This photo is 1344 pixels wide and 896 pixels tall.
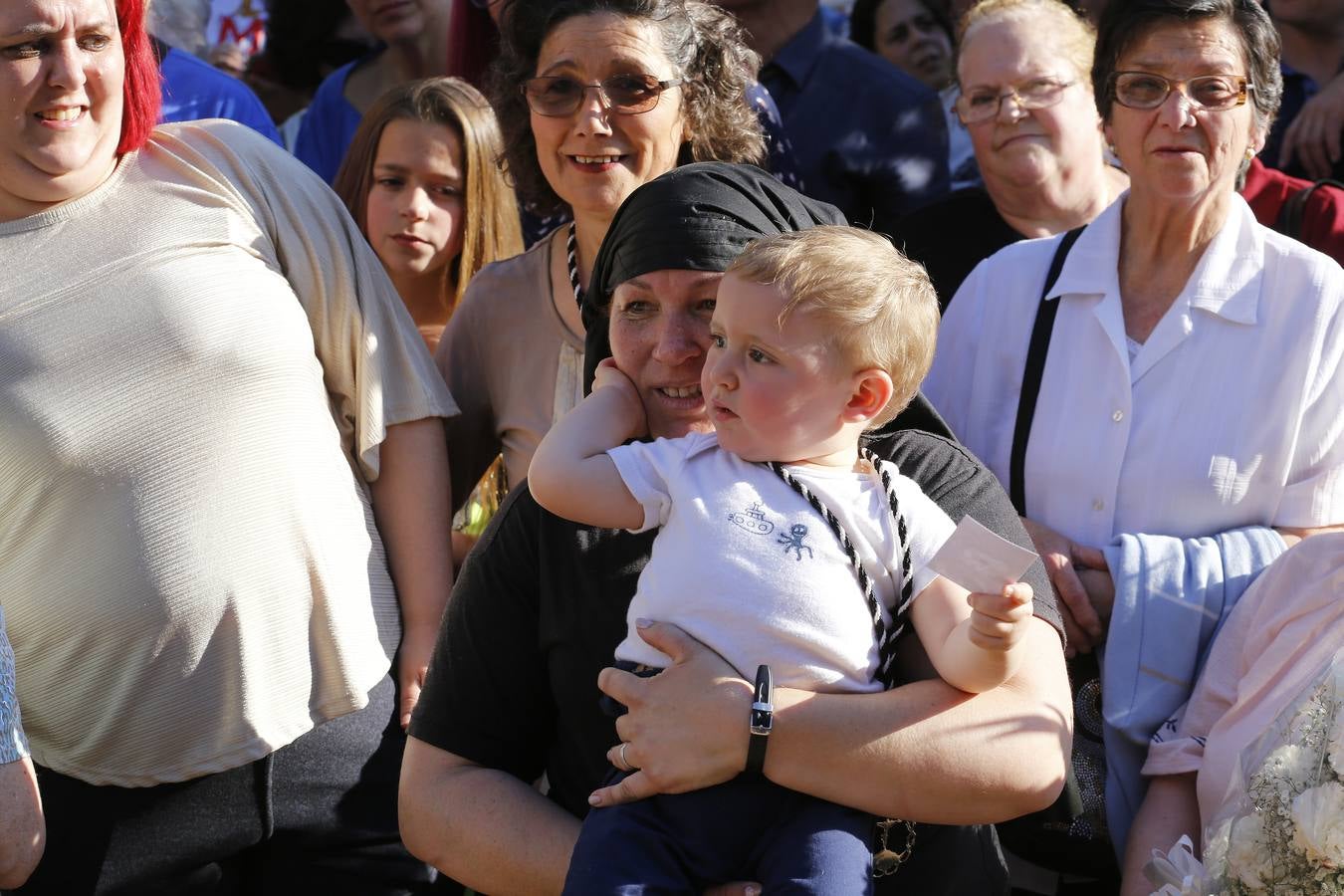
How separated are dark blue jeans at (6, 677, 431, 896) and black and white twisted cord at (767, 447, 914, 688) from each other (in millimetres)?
1185

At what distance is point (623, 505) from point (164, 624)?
992 millimetres

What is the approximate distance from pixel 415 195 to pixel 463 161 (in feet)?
0.55

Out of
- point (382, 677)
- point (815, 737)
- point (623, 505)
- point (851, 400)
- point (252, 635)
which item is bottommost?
point (382, 677)

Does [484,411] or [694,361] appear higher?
[694,361]

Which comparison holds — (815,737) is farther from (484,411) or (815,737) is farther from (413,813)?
(484,411)

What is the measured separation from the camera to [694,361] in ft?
8.89

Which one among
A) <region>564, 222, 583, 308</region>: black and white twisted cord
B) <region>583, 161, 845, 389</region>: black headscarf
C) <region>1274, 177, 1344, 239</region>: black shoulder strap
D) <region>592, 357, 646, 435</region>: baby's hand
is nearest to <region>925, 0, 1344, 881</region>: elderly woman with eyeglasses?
<region>1274, 177, 1344, 239</region>: black shoulder strap

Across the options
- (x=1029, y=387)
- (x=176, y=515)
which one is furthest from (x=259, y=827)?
(x=1029, y=387)

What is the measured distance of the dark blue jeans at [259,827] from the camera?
2928 mm

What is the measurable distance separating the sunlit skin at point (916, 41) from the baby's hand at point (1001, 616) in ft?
12.8

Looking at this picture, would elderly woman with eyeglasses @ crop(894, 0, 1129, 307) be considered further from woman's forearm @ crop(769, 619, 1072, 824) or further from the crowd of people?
woman's forearm @ crop(769, 619, 1072, 824)

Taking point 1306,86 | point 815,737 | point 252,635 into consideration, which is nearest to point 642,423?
point 815,737

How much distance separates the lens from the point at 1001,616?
210 cm

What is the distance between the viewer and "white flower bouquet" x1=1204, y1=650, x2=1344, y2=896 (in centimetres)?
218
